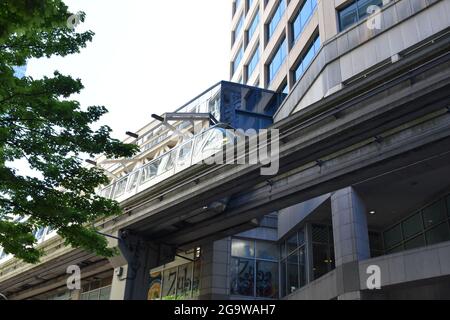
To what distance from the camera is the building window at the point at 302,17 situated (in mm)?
29500

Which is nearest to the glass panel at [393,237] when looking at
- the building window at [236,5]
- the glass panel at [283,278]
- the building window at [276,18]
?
the glass panel at [283,278]

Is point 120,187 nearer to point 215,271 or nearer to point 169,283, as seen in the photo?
point 215,271

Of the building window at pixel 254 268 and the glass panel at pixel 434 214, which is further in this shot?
the building window at pixel 254 268

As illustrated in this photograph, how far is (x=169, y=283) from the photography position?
1068 inches

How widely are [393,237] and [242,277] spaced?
327 inches

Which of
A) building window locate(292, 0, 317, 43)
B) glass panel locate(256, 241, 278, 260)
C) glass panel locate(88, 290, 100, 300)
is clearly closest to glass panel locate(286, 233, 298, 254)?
glass panel locate(256, 241, 278, 260)

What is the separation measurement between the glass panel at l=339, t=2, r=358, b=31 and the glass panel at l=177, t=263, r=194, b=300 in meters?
15.0

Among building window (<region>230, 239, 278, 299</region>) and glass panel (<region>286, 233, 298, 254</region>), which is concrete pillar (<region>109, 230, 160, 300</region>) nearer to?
building window (<region>230, 239, 278, 299</region>)

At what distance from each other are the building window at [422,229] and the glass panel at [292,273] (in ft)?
16.1

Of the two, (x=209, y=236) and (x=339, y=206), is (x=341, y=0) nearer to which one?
(x=339, y=206)

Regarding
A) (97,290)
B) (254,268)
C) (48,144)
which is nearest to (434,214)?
(254,268)

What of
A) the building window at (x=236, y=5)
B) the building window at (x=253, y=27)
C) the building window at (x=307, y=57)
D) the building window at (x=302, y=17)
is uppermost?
the building window at (x=236, y=5)

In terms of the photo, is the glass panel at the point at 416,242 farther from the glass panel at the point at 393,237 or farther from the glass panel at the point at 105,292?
the glass panel at the point at 105,292

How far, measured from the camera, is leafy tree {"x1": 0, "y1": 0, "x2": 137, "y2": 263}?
38.1 feet
